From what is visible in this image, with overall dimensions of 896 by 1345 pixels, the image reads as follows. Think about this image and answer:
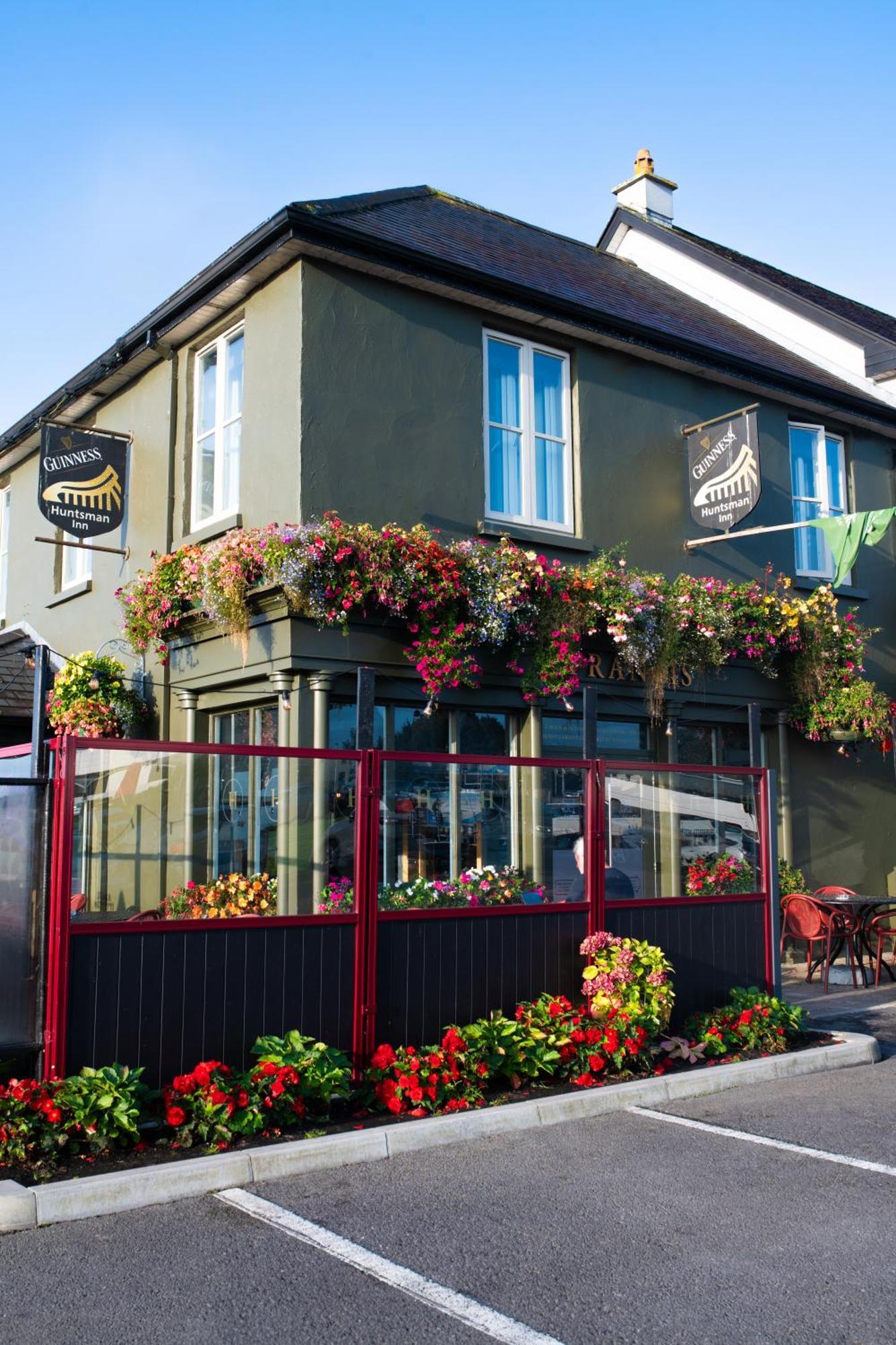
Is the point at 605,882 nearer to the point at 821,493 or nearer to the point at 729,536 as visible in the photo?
the point at 729,536

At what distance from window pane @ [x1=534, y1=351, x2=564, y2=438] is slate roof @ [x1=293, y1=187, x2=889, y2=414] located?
63cm

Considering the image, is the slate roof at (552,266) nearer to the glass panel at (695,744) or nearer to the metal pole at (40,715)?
the glass panel at (695,744)

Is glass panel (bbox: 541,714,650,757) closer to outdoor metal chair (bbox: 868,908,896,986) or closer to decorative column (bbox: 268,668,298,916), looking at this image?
outdoor metal chair (bbox: 868,908,896,986)

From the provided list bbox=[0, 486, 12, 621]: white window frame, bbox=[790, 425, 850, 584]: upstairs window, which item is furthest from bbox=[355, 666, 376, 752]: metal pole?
bbox=[0, 486, 12, 621]: white window frame

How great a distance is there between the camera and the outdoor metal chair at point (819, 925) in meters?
11.4

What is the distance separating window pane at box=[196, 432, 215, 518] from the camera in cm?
1185

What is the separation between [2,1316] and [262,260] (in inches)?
347

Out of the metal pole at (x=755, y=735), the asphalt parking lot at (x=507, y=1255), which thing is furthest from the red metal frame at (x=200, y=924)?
the metal pole at (x=755, y=735)

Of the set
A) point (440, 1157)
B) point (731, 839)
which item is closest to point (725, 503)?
point (731, 839)

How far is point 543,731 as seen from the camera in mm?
11922

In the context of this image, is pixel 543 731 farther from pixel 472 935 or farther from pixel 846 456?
pixel 846 456

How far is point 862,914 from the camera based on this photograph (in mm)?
12211

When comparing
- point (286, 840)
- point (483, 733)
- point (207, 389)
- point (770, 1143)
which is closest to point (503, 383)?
point (207, 389)

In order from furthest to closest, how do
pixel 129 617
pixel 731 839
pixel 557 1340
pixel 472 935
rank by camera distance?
pixel 129 617 → pixel 731 839 → pixel 472 935 → pixel 557 1340
